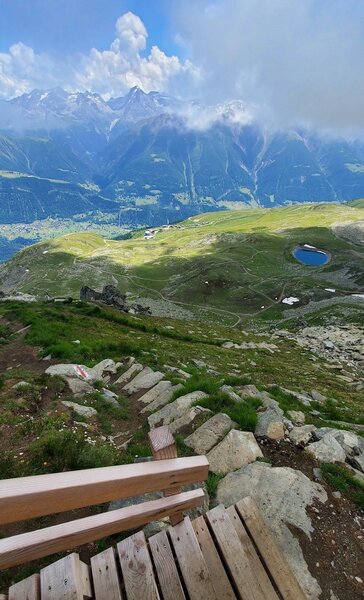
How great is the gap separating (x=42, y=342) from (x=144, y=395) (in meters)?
12.3

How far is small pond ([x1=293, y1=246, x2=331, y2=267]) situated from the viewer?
174538 millimetres

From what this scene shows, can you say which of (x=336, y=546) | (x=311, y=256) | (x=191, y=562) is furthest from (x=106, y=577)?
(x=311, y=256)

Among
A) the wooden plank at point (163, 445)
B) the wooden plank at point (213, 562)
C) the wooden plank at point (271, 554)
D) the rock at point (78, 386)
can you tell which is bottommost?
the rock at point (78, 386)

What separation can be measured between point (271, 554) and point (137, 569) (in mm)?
2077

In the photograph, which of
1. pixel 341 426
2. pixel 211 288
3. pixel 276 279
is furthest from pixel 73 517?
pixel 276 279

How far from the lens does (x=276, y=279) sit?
145125mm

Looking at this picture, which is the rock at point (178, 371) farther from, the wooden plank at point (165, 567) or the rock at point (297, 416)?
the wooden plank at point (165, 567)

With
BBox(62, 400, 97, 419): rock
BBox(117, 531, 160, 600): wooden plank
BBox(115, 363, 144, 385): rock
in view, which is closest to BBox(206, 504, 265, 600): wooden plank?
BBox(117, 531, 160, 600): wooden plank

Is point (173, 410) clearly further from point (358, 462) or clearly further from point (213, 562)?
point (213, 562)

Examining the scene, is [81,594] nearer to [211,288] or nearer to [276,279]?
[211,288]

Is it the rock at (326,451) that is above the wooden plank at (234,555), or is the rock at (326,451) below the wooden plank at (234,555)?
below

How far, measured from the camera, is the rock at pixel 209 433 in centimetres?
1070

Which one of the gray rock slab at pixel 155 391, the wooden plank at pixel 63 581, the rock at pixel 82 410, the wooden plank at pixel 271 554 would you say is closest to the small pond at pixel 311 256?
the gray rock slab at pixel 155 391

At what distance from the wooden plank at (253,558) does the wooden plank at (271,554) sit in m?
0.08
